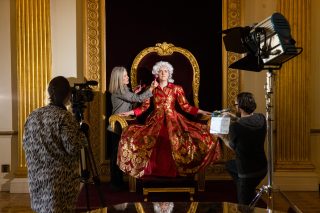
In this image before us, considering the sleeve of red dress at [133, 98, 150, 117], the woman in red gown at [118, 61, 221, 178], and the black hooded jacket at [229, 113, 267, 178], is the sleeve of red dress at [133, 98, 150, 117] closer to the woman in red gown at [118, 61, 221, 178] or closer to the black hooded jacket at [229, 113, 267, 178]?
the woman in red gown at [118, 61, 221, 178]

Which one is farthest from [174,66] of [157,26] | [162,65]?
[157,26]

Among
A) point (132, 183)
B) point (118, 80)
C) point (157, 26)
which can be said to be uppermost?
point (157, 26)

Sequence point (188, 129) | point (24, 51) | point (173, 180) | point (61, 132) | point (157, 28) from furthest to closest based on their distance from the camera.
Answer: point (157, 28), point (24, 51), point (188, 129), point (173, 180), point (61, 132)

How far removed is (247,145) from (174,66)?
296 centimetres

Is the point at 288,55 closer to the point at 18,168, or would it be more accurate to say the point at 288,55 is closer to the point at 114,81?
the point at 114,81

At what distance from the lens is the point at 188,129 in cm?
554

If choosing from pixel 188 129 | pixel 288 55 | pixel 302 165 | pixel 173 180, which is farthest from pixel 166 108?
pixel 288 55

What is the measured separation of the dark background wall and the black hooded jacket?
2.94 m

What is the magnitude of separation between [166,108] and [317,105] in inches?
74.8

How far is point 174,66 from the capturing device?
21.2 feet

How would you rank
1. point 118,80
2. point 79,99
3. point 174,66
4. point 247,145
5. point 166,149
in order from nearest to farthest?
point 247,145 < point 79,99 < point 166,149 < point 118,80 < point 174,66

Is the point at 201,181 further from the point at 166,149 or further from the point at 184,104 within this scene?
the point at 184,104

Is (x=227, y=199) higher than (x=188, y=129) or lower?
lower

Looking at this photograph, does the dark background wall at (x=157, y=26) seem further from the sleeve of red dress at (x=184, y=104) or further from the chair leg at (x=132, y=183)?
the chair leg at (x=132, y=183)
